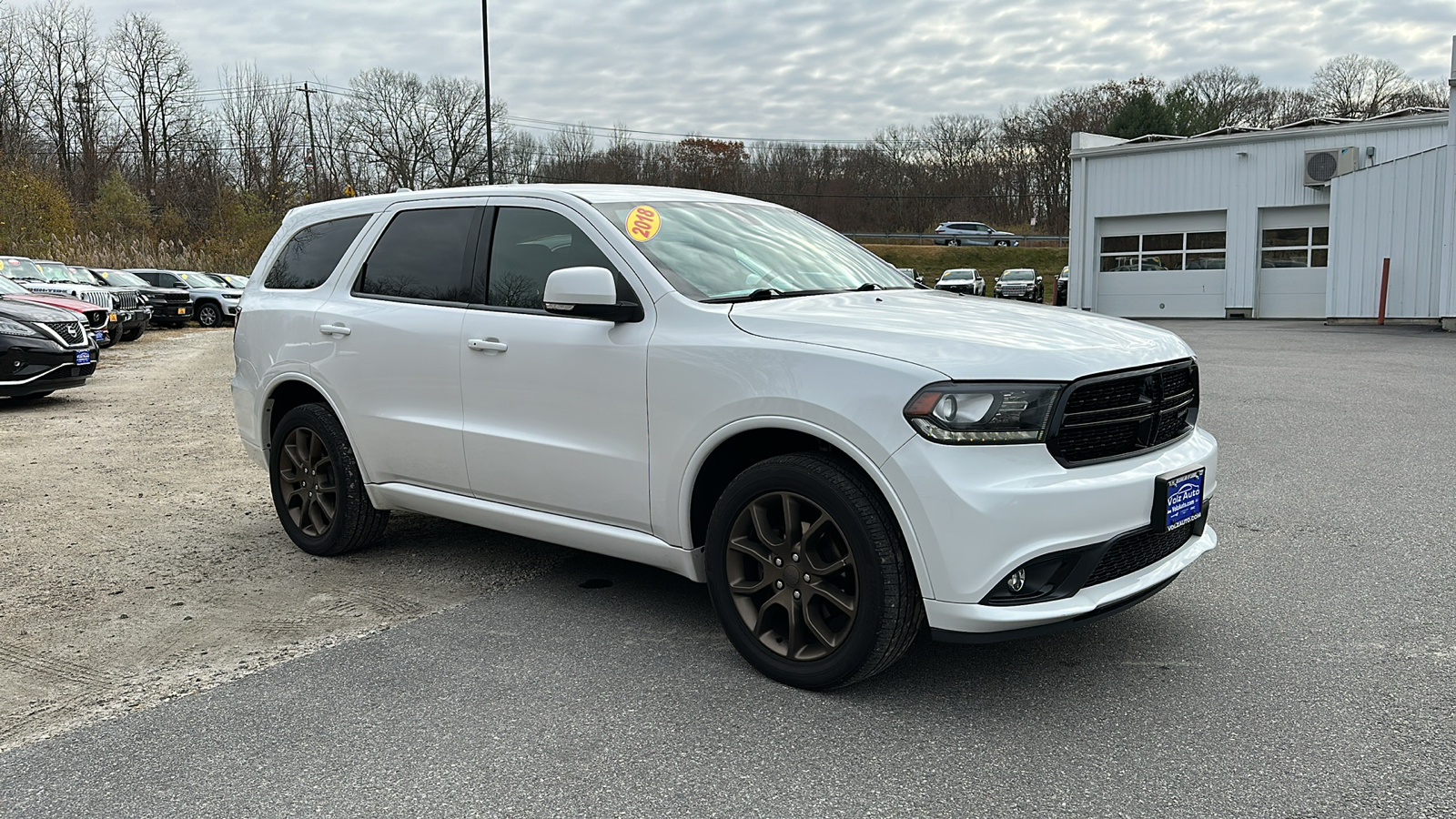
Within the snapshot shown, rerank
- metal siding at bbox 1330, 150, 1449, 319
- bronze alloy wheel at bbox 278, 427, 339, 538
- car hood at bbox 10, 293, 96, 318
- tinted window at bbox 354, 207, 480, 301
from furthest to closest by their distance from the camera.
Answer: metal siding at bbox 1330, 150, 1449, 319, car hood at bbox 10, 293, 96, 318, bronze alloy wheel at bbox 278, 427, 339, 538, tinted window at bbox 354, 207, 480, 301

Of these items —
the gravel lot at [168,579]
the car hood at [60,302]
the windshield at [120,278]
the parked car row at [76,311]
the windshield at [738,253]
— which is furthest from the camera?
the windshield at [120,278]

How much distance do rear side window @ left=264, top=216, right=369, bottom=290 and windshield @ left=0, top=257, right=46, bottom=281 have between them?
19.9 metres

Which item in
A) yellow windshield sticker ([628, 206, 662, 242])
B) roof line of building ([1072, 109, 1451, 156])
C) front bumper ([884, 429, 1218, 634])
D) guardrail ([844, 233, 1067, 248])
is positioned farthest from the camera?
guardrail ([844, 233, 1067, 248])

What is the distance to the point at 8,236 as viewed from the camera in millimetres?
35188

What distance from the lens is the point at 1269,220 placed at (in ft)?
100

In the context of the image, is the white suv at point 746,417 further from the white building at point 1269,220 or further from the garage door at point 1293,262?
the garage door at point 1293,262

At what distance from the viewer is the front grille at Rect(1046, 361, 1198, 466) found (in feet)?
10.9

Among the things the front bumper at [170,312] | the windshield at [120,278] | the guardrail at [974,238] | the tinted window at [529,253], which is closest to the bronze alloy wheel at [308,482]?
the tinted window at [529,253]

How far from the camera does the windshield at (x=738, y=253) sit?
13.7 ft

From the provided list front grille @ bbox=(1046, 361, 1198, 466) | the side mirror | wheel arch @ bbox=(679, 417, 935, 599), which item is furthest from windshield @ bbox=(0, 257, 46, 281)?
front grille @ bbox=(1046, 361, 1198, 466)

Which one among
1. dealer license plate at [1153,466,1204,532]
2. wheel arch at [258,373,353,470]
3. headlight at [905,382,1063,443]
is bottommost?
dealer license plate at [1153,466,1204,532]

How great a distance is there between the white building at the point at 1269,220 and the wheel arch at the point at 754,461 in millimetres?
24678

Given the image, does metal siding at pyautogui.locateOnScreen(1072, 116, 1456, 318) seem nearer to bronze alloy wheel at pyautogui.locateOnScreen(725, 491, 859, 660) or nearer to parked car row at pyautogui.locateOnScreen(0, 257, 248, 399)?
bronze alloy wheel at pyautogui.locateOnScreen(725, 491, 859, 660)

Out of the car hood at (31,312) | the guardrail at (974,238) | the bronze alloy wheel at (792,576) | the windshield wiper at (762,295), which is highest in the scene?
the guardrail at (974,238)
